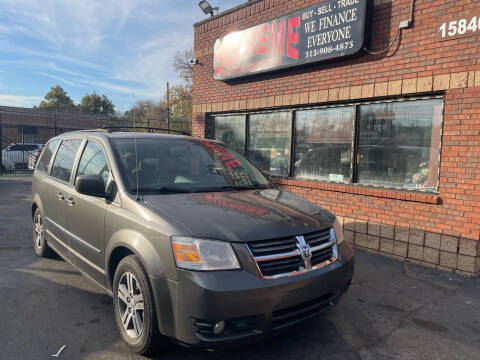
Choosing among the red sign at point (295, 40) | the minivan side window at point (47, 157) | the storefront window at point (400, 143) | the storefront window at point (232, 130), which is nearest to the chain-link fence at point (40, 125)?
the storefront window at point (232, 130)

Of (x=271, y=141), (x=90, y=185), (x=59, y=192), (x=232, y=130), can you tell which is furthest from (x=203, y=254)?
(x=232, y=130)

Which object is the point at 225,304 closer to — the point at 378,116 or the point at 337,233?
the point at 337,233

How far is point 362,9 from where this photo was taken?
575cm

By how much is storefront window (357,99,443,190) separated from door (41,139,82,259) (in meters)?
4.41

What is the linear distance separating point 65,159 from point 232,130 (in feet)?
15.9

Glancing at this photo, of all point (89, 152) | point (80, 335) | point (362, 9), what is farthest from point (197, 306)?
point (362, 9)

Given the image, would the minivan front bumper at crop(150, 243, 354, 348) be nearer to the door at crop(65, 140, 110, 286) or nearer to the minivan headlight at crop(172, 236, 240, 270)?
the minivan headlight at crop(172, 236, 240, 270)

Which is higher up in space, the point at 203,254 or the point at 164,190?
the point at 164,190

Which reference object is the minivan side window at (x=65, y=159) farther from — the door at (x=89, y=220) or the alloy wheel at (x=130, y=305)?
the alloy wheel at (x=130, y=305)

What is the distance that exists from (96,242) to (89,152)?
1060 mm

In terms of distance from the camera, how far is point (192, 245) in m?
2.47

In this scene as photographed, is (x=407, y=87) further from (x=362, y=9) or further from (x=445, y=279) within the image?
(x=445, y=279)

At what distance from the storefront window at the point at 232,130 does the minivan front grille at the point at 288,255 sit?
552 cm

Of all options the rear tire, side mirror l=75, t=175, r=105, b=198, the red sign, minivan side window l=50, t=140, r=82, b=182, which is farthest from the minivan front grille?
the red sign
